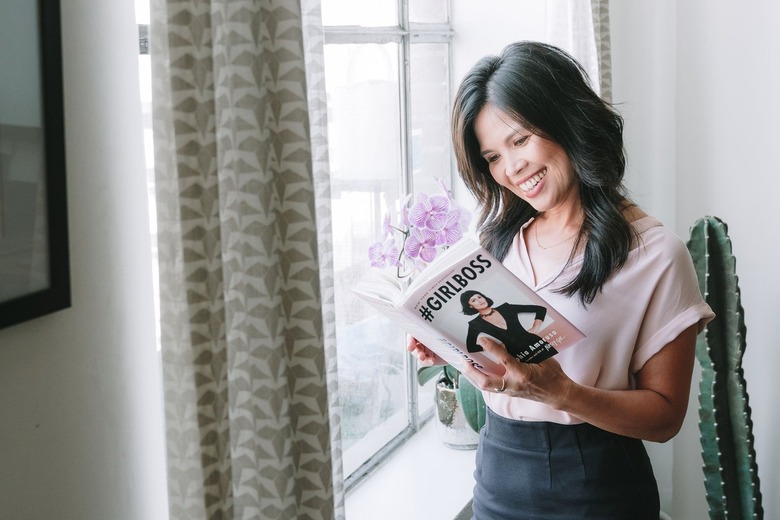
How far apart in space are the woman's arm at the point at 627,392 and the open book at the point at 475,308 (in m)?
0.03

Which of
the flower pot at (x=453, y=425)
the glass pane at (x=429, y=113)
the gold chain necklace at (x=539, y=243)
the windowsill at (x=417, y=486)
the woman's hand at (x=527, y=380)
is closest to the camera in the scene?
the woman's hand at (x=527, y=380)

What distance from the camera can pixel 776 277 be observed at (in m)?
2.12

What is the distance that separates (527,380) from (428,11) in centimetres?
159

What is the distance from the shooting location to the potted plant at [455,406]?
6.63 ft

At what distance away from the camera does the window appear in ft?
6.39

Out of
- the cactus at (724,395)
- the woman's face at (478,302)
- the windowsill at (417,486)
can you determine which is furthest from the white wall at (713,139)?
the woman's face at (478,302)

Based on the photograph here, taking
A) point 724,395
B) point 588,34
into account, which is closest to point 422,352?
point 724,395

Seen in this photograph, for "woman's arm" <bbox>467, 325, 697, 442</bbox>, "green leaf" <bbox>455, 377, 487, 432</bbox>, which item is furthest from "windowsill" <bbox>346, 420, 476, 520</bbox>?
"woman's arm" <bbox>467, 325, 697, 442</bbox>

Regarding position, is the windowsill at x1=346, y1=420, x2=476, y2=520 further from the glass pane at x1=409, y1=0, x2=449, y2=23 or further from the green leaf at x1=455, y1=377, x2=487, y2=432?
the glass pane at x1=409, y1=0, x2=449, y2=23

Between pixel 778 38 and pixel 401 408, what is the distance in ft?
4.78

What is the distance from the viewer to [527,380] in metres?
1.13

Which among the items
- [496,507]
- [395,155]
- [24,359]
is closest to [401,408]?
[395,155]

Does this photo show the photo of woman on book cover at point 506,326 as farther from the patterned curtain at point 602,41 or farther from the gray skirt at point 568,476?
the patterned curtain at point 602,41

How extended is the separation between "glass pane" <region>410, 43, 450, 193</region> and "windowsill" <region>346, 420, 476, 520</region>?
Answer: 786 millimetres
